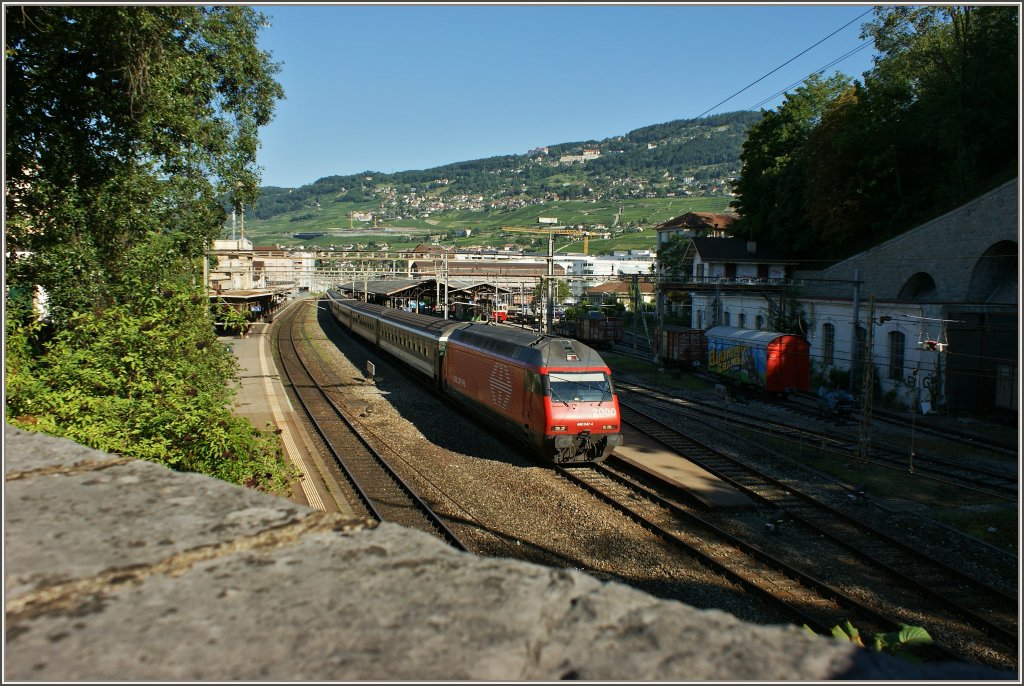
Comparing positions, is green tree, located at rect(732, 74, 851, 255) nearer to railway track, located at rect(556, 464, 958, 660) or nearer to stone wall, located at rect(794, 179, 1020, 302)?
stone wall, located at rect(794, 179, 1020, 302)

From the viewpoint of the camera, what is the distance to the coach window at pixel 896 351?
31608mm

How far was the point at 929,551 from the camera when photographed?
45.8ft

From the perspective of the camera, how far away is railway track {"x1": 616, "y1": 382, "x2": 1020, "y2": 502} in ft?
61.0

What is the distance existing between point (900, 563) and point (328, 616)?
14.1 metres

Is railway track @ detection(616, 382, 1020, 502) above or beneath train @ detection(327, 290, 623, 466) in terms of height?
beneath

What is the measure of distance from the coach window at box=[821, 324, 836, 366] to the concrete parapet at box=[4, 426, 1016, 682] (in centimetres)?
3745

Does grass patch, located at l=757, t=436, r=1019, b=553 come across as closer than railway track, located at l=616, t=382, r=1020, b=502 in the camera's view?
Yes

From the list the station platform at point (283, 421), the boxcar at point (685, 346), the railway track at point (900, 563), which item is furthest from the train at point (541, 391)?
the boxcar at point (685, 346)

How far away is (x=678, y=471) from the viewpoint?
1912cm

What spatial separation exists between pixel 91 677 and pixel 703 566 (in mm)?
12633

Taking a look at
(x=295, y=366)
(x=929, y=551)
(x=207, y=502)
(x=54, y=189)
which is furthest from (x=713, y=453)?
(x=295, y=366)

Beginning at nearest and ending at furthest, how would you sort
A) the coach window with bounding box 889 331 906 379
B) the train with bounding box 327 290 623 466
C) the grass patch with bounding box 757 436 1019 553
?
the grass patch with bounding box 757 436 1019 553 → the train with bounding box 327 290 623 466 → the coach window with bounding box 889 331 906 379

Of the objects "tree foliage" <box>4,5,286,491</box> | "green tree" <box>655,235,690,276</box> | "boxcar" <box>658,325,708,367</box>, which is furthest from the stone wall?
"green tree" <box>655,235,690,276</box>

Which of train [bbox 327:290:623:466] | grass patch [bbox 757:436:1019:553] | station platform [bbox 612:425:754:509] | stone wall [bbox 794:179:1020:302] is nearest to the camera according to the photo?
grass patch [bbox 757:436:1019:553]
